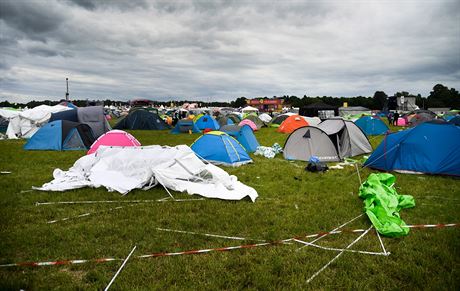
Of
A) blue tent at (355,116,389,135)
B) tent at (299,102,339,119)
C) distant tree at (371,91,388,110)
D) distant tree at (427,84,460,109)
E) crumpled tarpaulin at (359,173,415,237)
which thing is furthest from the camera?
distant tree at (371,91,388,110)

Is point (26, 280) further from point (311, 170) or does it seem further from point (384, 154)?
point (384, 154)

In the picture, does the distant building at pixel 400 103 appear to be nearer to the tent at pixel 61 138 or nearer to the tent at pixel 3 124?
the tent at pixel 61 138

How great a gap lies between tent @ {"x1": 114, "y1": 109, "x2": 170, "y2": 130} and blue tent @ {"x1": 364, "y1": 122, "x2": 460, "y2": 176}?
24.2 m

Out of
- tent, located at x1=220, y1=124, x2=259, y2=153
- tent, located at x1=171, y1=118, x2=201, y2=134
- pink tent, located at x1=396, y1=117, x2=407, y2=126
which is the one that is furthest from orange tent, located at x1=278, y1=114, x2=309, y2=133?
pink tent, located at x1=396, y1=117, x2=407, y2=126

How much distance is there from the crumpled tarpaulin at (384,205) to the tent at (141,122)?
2601 cm


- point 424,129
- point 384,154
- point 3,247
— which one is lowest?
point 3,247

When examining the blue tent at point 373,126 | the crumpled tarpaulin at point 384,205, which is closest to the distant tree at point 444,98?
the blue tent at point 373,126

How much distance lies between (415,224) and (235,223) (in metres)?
3.62

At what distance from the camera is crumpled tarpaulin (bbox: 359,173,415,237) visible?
18.0 feet

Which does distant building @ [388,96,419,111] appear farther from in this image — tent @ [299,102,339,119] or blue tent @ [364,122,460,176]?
blue tent @ [364,122,460,176]

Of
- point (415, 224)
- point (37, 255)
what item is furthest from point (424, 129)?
point (37, 255)

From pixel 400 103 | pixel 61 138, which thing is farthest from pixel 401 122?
pixel 400 103

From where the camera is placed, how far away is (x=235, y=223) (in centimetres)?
604

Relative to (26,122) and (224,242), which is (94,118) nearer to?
(26,122)
